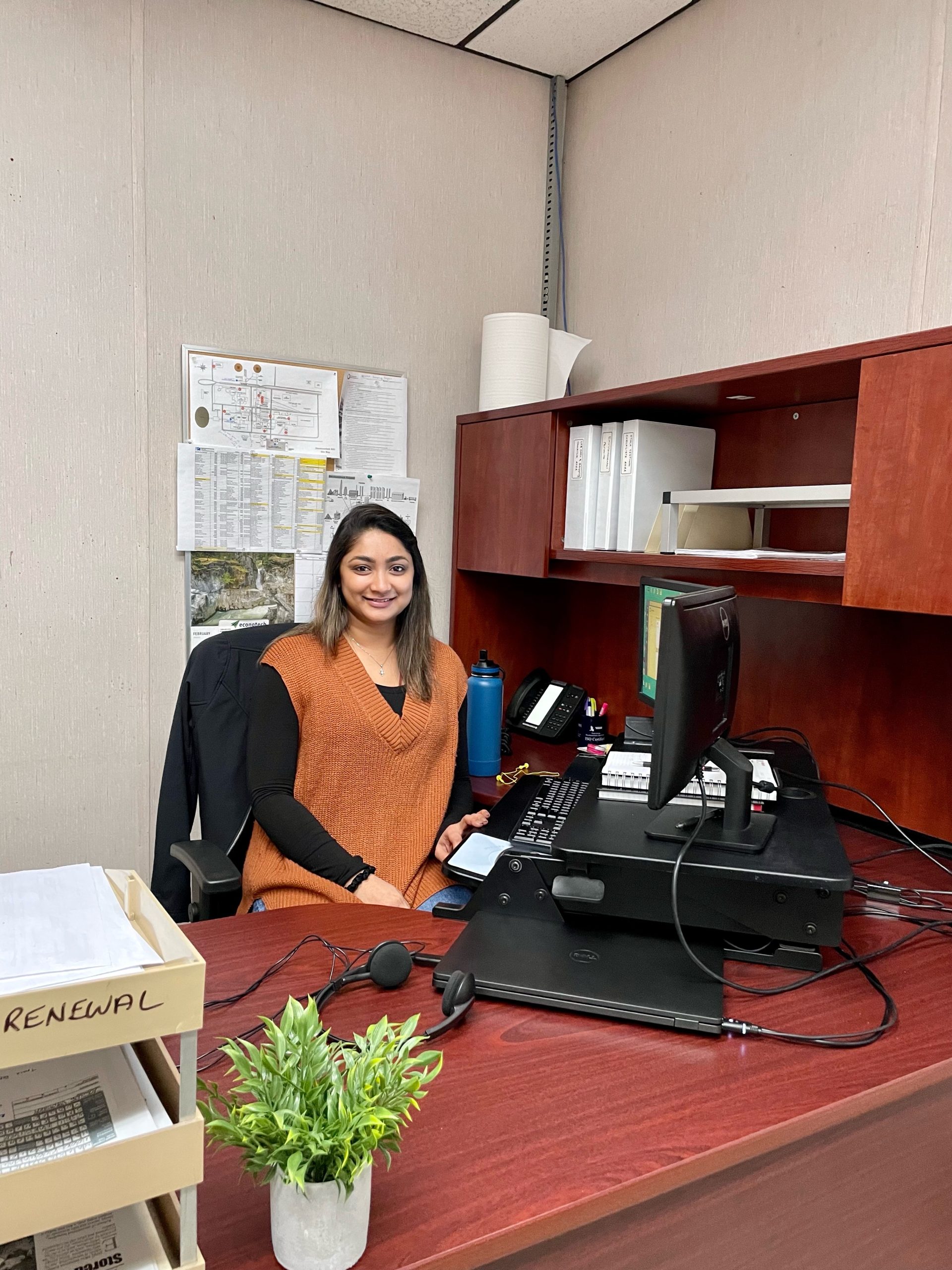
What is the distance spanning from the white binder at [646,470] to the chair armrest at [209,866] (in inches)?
44.1

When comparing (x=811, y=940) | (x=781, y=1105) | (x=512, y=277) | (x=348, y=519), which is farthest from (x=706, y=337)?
(x=781, y=1105)

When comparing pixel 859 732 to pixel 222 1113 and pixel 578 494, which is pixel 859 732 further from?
pixel 222 1113

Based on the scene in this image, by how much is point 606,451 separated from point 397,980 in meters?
1.40

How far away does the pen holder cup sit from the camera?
8.00ft

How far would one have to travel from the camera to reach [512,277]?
9.06 feet

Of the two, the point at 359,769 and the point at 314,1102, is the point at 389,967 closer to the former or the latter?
the point at 314,1102

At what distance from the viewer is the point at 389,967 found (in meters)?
1.15

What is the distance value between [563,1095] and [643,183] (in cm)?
237

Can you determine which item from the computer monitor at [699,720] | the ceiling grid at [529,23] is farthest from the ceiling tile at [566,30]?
the computer monitor at [699,720]

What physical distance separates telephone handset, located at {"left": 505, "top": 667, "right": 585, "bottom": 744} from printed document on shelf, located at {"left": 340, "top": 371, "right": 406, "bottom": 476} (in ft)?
2.39

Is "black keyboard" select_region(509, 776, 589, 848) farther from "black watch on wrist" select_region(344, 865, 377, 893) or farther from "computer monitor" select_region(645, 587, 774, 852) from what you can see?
"black watch on wrist" select_region(344, 865, 377, 893)

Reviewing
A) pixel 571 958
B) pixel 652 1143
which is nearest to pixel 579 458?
pixel 571 958

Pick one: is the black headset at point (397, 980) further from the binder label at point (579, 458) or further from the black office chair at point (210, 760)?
the binder label at point (579, 458)

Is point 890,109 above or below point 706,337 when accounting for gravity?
above
